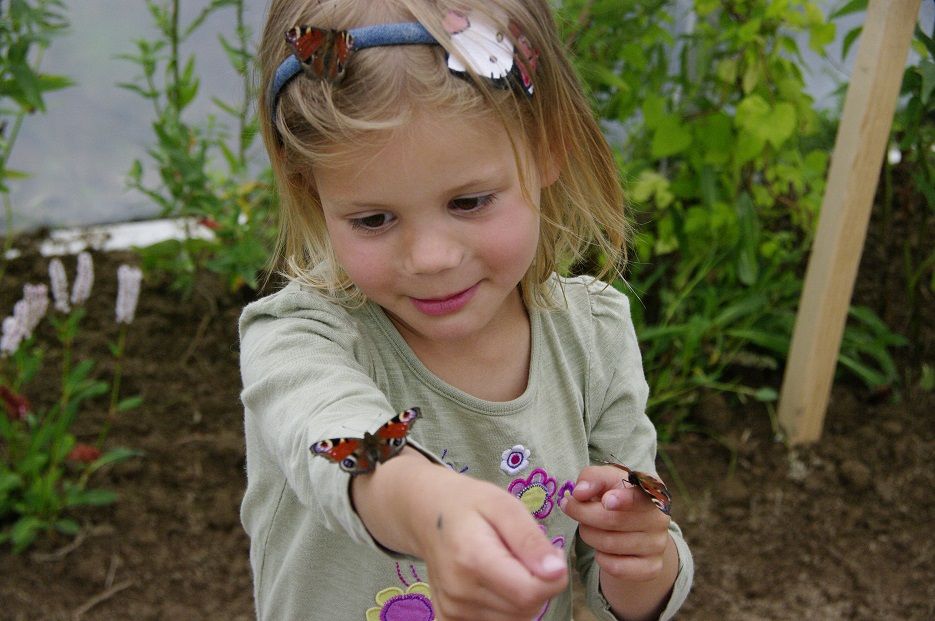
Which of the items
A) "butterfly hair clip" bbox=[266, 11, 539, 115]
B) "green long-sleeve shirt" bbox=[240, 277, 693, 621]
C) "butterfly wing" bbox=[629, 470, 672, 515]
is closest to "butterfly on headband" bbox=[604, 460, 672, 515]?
"butterfly wing" bbox=[629, 470, 672, 515]

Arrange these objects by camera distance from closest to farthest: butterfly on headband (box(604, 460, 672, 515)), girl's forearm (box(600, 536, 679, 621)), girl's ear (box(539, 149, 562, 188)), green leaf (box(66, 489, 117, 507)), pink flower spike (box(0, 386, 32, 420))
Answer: butterfly on headband (box(604, 460, 672, 515)) < girl's ear (box(539, 149, 562, 188)) < girl's forearm (box(600, 536, 679, 621)) < pink flower spike (box(0, 386, 32, 420)) < green leaf (box(66, 489, 117, 507))

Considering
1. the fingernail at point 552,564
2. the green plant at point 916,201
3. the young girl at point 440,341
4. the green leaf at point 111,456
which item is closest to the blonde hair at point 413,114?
the young girl at point 440,341

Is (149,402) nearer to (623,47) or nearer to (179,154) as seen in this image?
(179,154)

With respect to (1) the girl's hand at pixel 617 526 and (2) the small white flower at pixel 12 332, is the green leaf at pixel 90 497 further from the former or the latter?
(1) the girl's hand at pixel 617 526

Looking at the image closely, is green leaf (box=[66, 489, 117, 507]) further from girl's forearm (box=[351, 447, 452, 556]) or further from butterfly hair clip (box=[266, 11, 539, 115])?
girl's forearm (box=[351, 447, 452, 556])

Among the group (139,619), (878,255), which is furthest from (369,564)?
(878,255)

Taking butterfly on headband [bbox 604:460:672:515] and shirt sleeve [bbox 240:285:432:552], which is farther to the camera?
butterfly on headband [bbox 604:460:672:515]

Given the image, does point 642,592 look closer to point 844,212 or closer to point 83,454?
point 844,212
